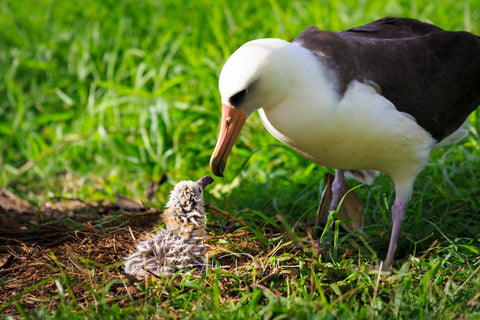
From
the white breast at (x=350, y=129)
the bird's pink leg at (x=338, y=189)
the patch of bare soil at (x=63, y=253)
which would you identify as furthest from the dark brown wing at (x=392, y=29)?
the patch of bare soil at (x=63, y=253)

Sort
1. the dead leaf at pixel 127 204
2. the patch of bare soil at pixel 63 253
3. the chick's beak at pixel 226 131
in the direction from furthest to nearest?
the dead leaf at pixel 127 204, the chick's beak at pixel 226 131, the patch of bare soil at pixel 63 253

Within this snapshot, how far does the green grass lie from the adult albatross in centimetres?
50

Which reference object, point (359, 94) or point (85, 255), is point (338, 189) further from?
point (85, 255)

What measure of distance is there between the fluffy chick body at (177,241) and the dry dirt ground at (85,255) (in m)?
0.10

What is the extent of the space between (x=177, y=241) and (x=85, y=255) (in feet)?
2.01

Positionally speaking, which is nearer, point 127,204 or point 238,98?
point 238,98

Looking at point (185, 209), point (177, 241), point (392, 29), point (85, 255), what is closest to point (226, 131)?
point (185, 209)

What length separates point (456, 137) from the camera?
4.22 m

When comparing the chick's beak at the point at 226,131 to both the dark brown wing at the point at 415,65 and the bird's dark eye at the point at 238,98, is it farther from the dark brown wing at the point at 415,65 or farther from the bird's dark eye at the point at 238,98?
the dark brown wing at the point at 415,65

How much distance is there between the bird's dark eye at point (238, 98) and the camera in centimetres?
317

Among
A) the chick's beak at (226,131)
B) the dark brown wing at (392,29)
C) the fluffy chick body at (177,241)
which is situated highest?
the dark brown wing at (392,29)

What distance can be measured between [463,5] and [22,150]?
18.5 feet

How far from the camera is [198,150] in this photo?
19.0 feet

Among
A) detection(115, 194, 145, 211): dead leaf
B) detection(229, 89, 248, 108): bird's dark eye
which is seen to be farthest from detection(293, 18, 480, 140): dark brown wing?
detection(115, 194, 145, 211): dead leaf
